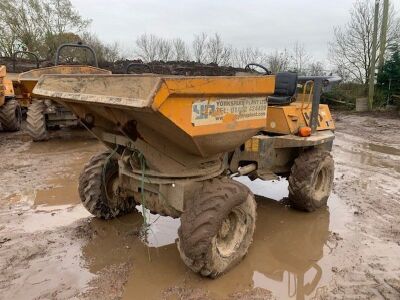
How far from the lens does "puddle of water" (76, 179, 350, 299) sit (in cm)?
316

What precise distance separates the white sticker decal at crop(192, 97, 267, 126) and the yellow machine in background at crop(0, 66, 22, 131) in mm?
7611

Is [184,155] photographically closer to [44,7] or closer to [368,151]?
[368,151]

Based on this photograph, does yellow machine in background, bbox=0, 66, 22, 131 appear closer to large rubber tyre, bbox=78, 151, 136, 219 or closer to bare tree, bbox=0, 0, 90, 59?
large rubber tyre, bbox=78, 151, 136, 219

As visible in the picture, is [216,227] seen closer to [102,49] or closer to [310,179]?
[310,179]

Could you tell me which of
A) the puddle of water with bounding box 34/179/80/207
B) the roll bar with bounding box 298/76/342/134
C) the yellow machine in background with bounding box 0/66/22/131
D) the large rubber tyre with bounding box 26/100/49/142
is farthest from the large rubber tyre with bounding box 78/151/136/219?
the yellow machine in background with bounding box 0/66/22/131

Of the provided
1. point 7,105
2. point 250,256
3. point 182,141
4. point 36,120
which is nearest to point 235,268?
point 250,256

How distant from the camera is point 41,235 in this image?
4.00 meters

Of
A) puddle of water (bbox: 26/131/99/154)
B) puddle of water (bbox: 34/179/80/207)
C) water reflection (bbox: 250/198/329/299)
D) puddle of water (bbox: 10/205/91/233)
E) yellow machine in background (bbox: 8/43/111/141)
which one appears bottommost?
water reflection (bbox: 250/198/329/299)

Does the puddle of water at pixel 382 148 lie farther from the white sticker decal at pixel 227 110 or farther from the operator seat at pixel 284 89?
the white sticker decal at pixel 227 110

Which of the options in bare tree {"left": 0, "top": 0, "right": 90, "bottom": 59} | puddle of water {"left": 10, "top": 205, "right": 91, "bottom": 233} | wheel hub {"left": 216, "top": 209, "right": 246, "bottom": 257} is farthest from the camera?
bare tree {"left": 0, "top": 0, "right": 90, "bottom": 59}

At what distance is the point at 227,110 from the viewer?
9.98 ft

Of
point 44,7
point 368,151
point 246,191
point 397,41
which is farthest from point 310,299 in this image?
point 44,7

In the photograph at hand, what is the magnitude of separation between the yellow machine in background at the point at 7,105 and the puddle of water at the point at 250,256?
6394 millimetres

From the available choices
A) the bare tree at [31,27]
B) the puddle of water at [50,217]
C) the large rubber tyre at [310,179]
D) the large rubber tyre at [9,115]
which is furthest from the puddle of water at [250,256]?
the bare tree at [31,27]
